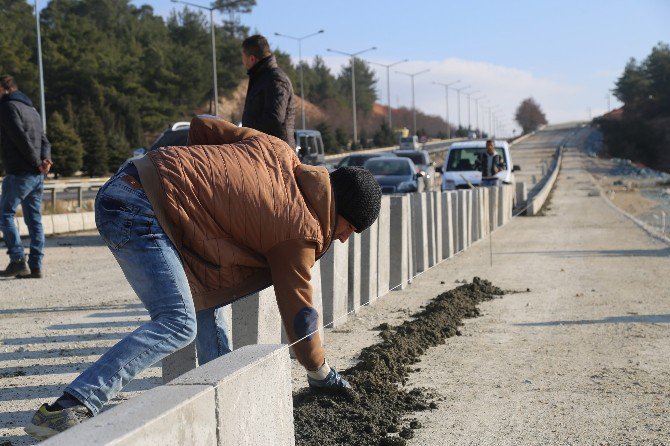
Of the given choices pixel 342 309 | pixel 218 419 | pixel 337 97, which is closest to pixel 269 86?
pixel 342 309

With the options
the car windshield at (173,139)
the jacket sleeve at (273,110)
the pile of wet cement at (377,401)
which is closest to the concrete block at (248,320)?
the pile of wet cement at (377,401)

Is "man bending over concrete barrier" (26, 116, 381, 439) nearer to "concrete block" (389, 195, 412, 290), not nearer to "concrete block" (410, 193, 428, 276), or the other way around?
"concrete block" (389, 195, 412, 290)

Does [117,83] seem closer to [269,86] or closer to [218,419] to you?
[269,86]

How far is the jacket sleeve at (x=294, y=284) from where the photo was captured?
441 cm

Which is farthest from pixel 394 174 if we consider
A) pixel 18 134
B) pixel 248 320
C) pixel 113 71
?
pixel 113 71

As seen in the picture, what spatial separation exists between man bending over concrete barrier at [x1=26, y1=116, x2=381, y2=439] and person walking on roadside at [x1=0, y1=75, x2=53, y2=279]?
23.5ft

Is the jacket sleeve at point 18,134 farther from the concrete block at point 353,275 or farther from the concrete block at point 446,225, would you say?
the concrete block at point 446,225

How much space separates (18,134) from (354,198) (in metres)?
7.40

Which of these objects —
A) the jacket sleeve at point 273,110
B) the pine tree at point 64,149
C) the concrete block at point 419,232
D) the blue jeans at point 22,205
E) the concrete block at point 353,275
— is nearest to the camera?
Answer: the jacket sleeve at point 273,110

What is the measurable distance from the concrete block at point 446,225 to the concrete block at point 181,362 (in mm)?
9155

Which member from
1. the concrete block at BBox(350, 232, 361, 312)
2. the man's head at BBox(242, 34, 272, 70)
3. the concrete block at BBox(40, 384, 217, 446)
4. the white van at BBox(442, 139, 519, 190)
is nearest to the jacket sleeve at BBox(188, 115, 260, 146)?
the concrete block at BBox(40, 384, 217, 446)

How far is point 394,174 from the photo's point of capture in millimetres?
28500

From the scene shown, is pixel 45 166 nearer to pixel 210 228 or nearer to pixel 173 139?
pixel 173 139

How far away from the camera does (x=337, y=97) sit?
129m
